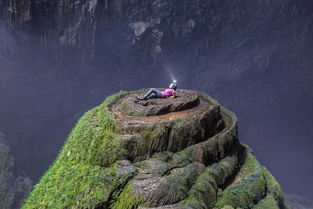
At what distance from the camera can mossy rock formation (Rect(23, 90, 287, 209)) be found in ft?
30.7

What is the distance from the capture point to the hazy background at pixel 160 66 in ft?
133

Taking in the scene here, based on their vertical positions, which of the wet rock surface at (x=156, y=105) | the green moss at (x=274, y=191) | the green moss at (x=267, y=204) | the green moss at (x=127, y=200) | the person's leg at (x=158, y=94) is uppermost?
the person's leg at (x=158, y=94)

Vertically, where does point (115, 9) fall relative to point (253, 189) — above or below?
above

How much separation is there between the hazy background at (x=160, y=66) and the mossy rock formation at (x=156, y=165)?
2996 cm

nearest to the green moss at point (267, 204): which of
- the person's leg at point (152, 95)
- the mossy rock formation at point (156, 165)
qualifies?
the mossy rock formation at point (156, 165)

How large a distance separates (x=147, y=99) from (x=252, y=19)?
3824 cm

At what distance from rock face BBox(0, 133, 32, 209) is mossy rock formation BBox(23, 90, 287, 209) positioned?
18416 mm

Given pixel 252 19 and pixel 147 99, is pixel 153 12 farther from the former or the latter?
pixel 147 99

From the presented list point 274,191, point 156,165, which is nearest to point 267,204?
point 274,191

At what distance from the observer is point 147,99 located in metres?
13.3

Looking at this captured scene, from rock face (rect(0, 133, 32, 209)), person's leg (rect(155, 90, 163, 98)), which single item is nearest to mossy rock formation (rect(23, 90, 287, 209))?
person's leg (rect(155, 90, 163, 98))

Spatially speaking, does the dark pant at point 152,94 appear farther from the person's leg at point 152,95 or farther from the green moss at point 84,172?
the green moss at point 84,172

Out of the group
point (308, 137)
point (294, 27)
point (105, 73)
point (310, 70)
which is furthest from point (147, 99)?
point (308, 137)

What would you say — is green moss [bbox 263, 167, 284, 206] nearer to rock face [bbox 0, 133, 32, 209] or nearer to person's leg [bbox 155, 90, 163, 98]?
person's leg [bbox 155, 90, 163, 98]
